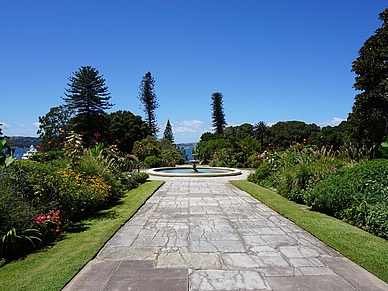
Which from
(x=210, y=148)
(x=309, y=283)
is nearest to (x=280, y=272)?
(x=309, y=283)

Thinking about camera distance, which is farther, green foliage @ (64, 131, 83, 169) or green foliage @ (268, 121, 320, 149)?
green foliage @ (268, 121, 320, 149)

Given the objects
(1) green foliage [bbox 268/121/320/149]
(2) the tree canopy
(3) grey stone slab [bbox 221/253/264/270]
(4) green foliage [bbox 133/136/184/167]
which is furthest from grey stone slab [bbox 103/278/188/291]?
(1) green foliage [bbox 268/121/320/149]

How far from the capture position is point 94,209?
23.5 ft

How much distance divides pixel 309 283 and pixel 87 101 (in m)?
34.3

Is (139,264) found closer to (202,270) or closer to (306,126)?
(202,270)

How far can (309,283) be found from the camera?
322cm

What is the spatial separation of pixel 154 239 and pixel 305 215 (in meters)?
3.28

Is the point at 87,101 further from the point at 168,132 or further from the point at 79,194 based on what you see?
the point at 79,194

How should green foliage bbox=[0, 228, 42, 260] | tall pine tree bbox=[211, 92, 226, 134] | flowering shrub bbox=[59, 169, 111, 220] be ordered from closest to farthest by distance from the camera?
green foliage bbox=[0, 228, 42, 260], flowering shrub bbox=[59, 169, 111, 220], tall pine tree bbox=[211, 92, 226, 134]

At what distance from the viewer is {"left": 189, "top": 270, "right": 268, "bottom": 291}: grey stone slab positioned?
3117 mm

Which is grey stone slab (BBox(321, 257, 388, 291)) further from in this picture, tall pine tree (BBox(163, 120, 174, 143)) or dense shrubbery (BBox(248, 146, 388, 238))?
tall pine tree (BBox(163, 120, 174, 143))

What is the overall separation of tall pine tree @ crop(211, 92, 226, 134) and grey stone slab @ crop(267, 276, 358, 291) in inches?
1683

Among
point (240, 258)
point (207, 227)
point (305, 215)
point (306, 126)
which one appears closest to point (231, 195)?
point (305, 215)

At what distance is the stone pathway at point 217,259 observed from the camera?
126 inches
